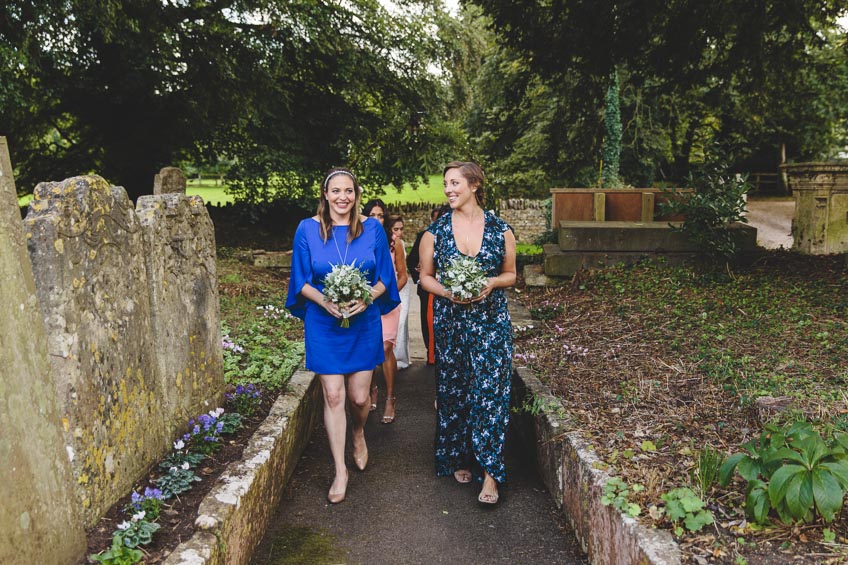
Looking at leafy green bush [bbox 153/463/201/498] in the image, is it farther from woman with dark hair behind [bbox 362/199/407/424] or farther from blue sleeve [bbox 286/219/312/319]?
woman with dark hair behind [bbox 362/199/407/424]

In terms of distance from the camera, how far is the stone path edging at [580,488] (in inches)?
121

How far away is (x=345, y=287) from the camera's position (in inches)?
171

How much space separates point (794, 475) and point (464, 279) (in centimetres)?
213

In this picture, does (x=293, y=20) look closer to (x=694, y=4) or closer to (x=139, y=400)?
(x=694, y=4)

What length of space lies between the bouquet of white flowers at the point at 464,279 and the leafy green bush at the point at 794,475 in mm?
1788

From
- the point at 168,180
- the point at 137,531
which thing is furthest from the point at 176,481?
the point at 168,180

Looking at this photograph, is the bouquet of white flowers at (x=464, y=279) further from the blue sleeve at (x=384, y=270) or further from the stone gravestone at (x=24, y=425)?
the stone gravestone at (x=24, y=425)

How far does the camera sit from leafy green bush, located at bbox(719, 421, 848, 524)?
9.44ft

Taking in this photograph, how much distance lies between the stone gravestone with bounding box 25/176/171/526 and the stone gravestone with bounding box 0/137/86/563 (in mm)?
215

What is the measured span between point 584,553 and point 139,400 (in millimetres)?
2584

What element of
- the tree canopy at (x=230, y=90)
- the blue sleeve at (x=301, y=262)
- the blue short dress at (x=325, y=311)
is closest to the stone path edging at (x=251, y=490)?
the blue short dress at (x=325, y=311)

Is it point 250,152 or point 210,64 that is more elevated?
point 210,64

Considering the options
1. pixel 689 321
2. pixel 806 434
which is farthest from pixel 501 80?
pixel 806 434

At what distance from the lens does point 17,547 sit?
2.47 meters
